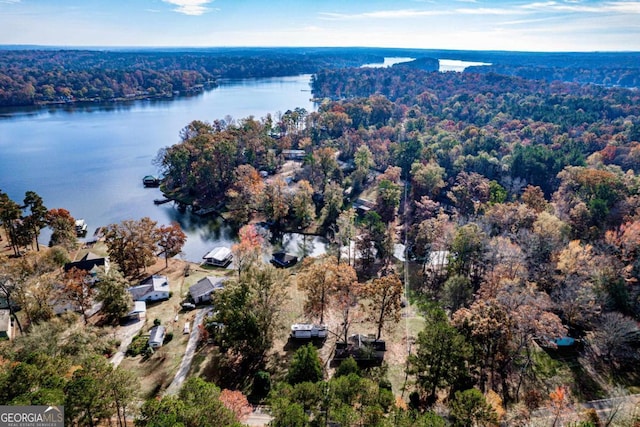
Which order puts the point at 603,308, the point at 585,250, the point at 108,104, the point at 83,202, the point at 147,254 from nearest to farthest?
the point at 603,308
the point at 585,250
the point at 147,254
the point at 83,202
the point at 108,104

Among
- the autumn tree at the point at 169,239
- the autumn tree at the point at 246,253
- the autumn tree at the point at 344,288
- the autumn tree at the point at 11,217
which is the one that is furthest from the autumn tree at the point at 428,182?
the autumn tree at the point at 11,217

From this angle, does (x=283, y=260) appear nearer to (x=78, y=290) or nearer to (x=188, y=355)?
(x=188, y=355)

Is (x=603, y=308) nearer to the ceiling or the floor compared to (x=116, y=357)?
nearer to the ceiling

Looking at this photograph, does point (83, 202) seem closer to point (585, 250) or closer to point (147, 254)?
point (147, 254)

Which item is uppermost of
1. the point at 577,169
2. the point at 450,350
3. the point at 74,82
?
the point at 74,82

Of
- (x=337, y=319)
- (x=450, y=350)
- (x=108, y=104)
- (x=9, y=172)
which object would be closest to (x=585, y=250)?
(x=450, y=350)

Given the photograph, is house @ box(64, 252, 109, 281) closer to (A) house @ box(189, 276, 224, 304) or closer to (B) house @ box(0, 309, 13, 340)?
(B) house @ box(0, 309, 13, 340)
